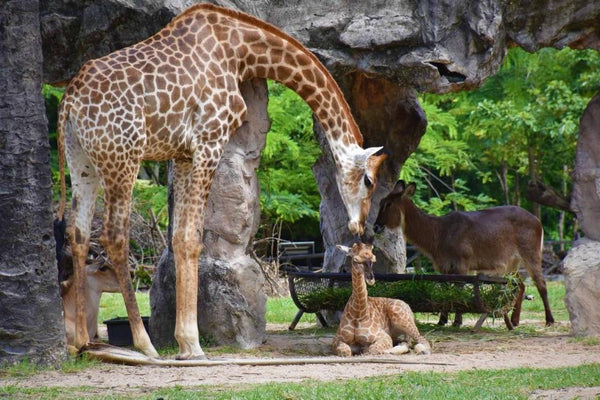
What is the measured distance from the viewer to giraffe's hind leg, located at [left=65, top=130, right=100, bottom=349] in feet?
28.4

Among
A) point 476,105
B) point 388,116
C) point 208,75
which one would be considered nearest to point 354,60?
point 208,75

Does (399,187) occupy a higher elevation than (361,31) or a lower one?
lower

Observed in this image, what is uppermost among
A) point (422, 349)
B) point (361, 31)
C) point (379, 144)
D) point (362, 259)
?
point (361, 31)

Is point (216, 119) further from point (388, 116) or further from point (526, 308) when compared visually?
point (526, 308)

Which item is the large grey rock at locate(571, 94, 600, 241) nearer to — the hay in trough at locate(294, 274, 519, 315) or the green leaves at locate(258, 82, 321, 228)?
the hay in trough at locate(294, 274, 519, 315)

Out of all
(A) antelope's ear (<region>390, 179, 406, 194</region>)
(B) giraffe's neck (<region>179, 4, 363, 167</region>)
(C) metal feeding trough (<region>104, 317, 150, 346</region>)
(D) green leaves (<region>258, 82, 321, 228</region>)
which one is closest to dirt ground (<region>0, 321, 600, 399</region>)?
(C) metal feeding trough (<region>104, 317, 150, 346</region>)

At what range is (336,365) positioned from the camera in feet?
27.3

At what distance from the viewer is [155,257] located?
1678cm

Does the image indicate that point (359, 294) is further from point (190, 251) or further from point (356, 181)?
point (190, 251)

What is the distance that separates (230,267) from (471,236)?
413cm

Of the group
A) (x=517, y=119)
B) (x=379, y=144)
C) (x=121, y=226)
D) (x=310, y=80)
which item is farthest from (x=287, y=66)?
(x=517, y=119)

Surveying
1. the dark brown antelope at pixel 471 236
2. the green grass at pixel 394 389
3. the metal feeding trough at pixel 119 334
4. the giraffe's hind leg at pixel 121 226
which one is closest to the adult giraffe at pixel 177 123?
the giraffe's hind leg at pixel 121 226

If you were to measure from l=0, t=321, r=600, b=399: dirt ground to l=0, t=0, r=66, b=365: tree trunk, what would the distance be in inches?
16.8

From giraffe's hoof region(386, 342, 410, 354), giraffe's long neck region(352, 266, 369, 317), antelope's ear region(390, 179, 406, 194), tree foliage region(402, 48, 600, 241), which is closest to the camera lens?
giraffe's long neck region(352, 266, 369, 317)
